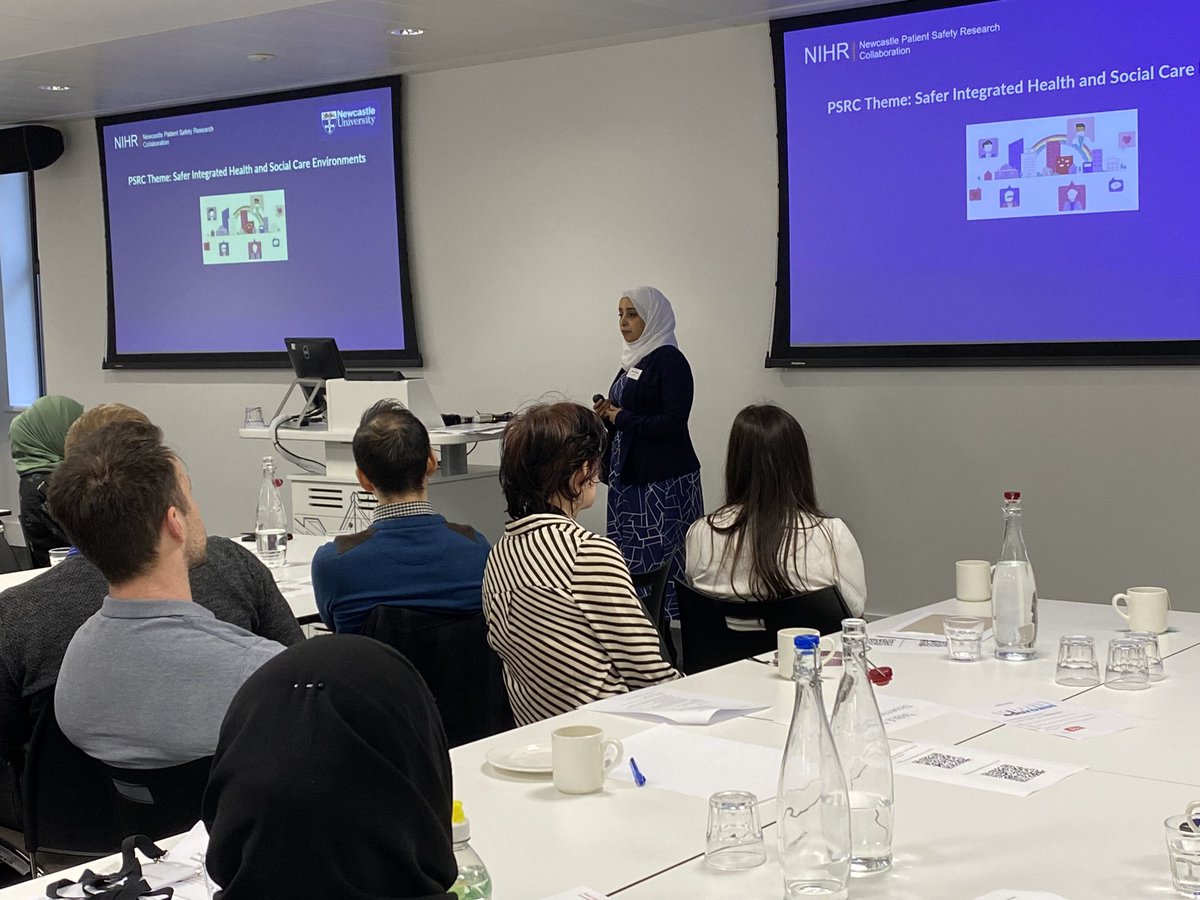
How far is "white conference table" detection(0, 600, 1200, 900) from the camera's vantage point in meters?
1.52

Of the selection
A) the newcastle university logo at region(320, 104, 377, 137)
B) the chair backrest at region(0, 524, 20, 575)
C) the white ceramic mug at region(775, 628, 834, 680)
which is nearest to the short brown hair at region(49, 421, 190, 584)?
the white ceramic mug at region(775, 628, 834, 680)

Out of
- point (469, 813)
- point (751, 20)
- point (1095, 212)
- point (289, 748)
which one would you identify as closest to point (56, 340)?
point (751, 20)

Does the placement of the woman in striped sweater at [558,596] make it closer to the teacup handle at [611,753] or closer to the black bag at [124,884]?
the teacup handle at [611,753]

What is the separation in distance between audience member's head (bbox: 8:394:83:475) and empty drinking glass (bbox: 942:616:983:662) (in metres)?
4.21

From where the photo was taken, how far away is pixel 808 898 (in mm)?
1459

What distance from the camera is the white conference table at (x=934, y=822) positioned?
1.52m

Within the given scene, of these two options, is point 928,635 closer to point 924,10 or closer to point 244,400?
point 924,10

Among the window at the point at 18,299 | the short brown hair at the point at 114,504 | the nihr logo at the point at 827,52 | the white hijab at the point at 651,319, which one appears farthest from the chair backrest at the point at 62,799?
the window at the point at 18,299

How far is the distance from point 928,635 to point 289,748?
2.03 metres

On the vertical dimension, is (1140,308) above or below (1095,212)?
below

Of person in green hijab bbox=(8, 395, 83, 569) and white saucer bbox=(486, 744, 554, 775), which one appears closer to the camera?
white saucer bbox=(486, 744, 554, 775)

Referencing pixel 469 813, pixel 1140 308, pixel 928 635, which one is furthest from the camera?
pixel 1140 308

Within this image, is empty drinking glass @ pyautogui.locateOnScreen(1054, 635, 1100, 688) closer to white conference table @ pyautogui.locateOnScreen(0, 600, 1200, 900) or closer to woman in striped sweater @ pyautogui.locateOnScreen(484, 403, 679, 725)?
white conference table @ pyautogui.locateOnScreen(0, 600, 1200, 900)

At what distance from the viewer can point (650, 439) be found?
18.7 feet
